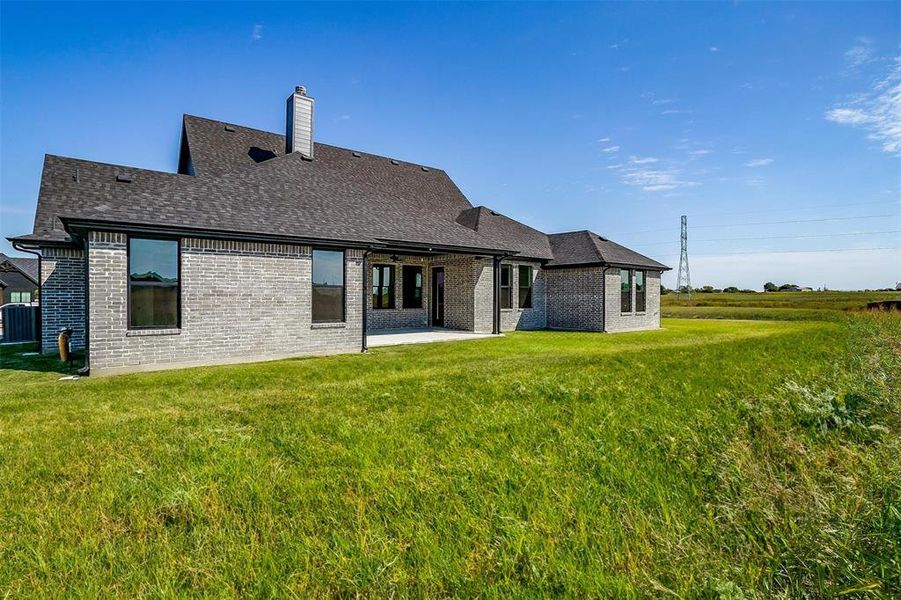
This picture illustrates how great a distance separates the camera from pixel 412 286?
63.3 feet

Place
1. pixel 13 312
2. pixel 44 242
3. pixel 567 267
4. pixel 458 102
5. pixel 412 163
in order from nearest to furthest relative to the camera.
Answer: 1. pixel 44 242
2. pixel 13 312
3. pixel 458 102
4. pixel 567 267
5. pixel 412 163

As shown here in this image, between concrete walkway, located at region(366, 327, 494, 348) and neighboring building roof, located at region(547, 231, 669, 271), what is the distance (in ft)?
20.1

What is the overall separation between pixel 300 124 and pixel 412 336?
1048 centimetres

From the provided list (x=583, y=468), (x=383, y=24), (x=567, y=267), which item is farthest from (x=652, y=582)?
(x=567, y=267)

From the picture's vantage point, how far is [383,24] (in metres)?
13.1

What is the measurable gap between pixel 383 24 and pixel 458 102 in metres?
4.11

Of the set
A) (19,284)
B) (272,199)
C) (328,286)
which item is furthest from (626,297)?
(19,284)

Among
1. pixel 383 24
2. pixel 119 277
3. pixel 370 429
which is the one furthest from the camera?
pixel 383 24

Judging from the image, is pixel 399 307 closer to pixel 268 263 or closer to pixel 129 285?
pixel 268 263

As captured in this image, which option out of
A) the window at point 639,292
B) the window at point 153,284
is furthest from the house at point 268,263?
the window at point 639,292

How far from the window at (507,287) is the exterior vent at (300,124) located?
975cm

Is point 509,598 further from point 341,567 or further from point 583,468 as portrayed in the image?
point 583,468

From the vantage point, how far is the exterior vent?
18.4m

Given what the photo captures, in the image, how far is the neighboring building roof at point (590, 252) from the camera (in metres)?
19.8
